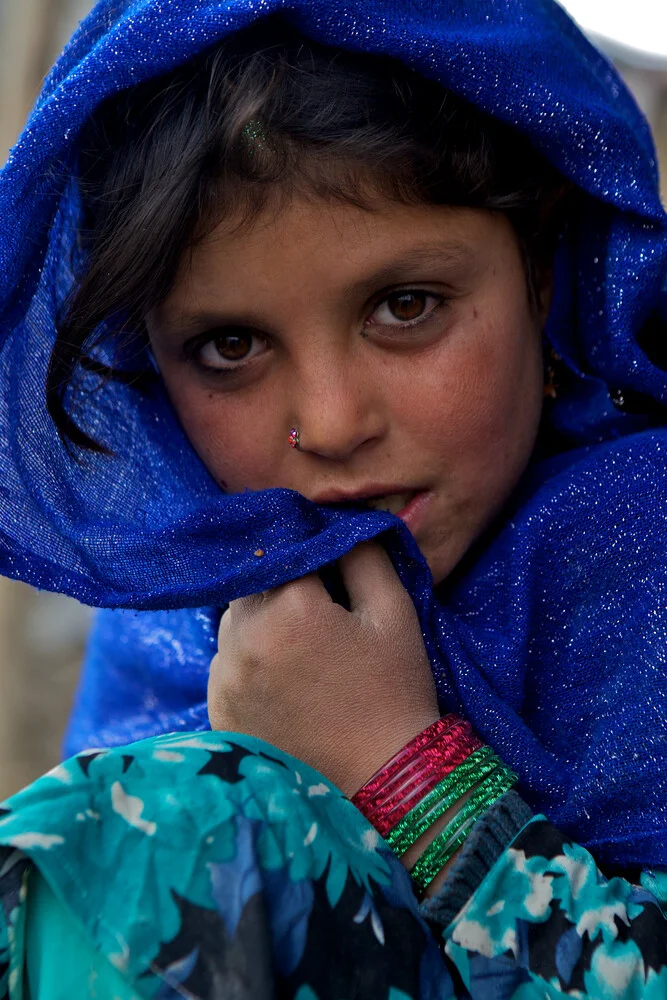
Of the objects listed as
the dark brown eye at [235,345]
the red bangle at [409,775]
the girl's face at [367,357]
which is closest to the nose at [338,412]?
the girl's face at [367,357]

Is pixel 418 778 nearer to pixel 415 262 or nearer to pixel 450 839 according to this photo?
pixel 450 839

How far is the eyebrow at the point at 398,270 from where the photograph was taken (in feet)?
3.66

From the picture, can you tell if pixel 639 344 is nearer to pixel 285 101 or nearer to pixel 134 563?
pixel 285 101

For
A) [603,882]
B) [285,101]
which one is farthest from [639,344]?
[603,882]

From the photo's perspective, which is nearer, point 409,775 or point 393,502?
point 409,775

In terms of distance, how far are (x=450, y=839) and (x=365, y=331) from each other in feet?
1.76

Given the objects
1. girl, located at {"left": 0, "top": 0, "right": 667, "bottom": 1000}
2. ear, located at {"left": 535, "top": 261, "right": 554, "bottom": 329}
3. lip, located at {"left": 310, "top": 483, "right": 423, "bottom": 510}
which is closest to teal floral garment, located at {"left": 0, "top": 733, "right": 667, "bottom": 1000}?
girl, located at {"left": 0, "top": 0, "right": 667, "bottom": 1000}

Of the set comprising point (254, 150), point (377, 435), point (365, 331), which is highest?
point (254, 150)

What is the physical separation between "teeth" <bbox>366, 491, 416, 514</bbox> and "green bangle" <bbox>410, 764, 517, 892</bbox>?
35cm

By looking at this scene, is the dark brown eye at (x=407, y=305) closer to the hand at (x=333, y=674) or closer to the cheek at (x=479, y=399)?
the cheek at (x=479, y=399)

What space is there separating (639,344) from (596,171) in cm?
23

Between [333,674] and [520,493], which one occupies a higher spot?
[520,493]

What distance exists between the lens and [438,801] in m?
0.96

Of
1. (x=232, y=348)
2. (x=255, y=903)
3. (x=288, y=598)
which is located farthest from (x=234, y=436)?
(x=255, y=903)
